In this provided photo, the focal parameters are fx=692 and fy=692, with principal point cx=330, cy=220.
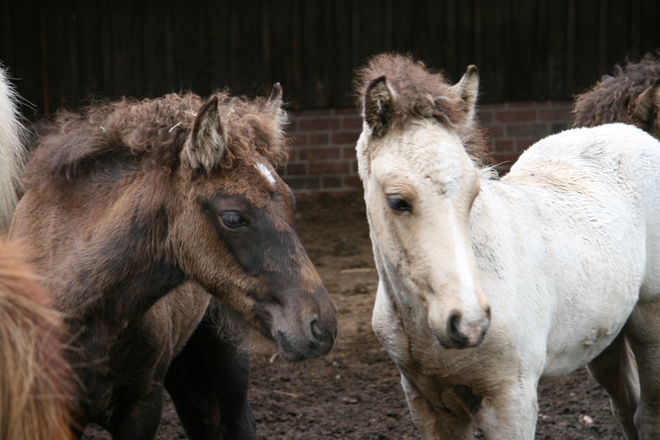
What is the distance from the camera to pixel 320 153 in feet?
28.0

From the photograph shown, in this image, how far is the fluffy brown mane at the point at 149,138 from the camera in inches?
104

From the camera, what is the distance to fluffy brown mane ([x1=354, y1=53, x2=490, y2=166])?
252 centimetres

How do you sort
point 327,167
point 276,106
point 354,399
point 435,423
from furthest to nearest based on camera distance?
point 327,167 < point 354,399 < point 276,106 < point 435,423

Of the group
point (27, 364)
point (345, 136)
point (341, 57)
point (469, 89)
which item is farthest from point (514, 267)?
point (345, 136)

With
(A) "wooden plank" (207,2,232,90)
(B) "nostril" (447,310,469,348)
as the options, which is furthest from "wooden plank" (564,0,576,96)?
(B) "nostril" (447,310,469,348)

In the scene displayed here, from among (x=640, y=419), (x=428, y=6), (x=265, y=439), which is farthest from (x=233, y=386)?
(x=428, y=6)

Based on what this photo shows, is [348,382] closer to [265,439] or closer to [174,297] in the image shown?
[265,439]

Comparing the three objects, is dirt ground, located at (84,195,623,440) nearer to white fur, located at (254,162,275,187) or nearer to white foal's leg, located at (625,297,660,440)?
white foal's leg, located at (625,297,660,440)

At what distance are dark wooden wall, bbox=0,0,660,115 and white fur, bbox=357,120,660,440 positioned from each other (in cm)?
481

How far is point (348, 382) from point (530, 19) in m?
5.12

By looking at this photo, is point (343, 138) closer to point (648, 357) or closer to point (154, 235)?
point (648, 357)

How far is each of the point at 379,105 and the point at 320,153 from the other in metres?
6.07

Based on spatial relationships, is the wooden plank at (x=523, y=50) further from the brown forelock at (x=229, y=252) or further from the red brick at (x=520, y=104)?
the brown forelock at (x=229, y=252)

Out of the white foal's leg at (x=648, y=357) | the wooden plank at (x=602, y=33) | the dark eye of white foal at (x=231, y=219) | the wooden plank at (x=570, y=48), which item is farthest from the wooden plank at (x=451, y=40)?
the dark eye of white foal at (x=231, y=219)
